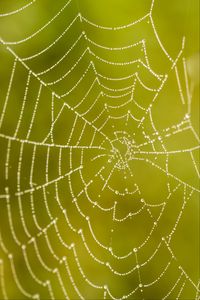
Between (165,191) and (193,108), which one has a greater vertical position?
(193,108)

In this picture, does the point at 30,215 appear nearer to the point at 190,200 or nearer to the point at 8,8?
the point at 190,200

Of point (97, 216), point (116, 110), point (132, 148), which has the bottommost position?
point (97, 216)

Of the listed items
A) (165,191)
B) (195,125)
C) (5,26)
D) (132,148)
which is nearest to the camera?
(132,148)

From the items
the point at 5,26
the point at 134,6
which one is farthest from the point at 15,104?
the point at 134,6

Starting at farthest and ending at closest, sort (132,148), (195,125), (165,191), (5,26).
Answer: (165,191) < (5,26) < (195,125) < (132,148)

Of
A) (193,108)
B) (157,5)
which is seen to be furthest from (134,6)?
(193,108)

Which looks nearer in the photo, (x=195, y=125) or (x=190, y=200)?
(x=195, y=125)
